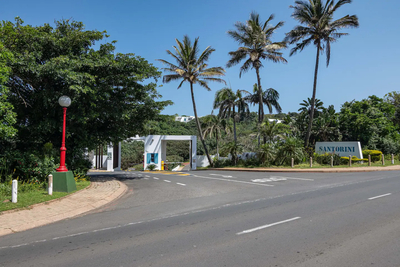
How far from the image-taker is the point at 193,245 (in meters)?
5.52

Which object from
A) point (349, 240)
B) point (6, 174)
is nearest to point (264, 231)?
point (349, 240)

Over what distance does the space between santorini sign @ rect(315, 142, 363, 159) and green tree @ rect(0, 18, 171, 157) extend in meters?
17.2

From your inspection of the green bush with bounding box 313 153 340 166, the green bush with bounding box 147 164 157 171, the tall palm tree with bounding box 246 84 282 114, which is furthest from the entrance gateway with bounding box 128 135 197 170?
the green bush with bounding box 313 153 340 166

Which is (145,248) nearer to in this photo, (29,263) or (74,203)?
(29,263)

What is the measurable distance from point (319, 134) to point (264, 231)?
1169 inches

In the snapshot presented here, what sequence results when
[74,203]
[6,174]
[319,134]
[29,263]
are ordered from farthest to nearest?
1. [319,134]
2. [6,174]
3. [74,203]
4. [29,263]

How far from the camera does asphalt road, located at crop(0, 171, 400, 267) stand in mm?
4828

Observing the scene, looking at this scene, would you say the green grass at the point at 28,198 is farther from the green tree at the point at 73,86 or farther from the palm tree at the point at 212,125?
the palm tree at the point at 212,125

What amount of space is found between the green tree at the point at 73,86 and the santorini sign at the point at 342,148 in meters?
17.2

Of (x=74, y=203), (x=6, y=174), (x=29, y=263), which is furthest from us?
(x=6, y=174)

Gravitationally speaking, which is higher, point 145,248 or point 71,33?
point 71,33

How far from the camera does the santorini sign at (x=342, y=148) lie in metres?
25.5

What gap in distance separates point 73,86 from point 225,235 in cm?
948

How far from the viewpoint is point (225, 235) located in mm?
6090
